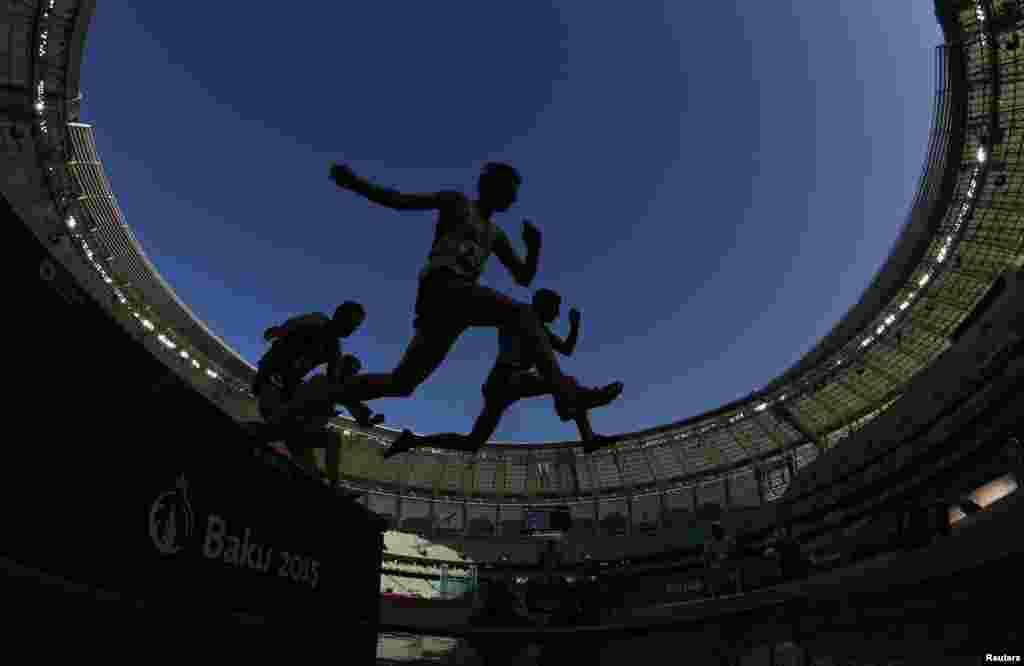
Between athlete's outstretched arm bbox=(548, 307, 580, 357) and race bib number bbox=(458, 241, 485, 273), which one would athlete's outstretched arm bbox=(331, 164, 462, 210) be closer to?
race bib number bbox=(458, 241, 485, 273)

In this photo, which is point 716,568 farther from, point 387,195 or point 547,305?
point 387,195

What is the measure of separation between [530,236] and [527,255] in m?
0.15

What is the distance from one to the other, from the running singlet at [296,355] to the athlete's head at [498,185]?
1849mm

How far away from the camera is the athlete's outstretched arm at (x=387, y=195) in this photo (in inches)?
133

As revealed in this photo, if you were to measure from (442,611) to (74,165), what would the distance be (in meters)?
20.0

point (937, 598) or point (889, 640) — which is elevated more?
point (937, 598)

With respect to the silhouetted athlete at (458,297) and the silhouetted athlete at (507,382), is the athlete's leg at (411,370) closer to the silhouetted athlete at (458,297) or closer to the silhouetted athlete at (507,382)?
the silhouetted athlete at (458,297)

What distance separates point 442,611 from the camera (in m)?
15.4

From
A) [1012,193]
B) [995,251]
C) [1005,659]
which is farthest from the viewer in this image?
[995,251]

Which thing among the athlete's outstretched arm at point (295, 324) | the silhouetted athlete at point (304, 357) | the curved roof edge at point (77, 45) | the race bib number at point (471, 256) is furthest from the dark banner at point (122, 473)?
the curved roof edge at point (77, 45)

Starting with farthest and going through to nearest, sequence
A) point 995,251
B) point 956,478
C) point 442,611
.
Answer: point 995,251
point 442,611
point 956,478

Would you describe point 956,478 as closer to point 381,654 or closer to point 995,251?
point 381,654

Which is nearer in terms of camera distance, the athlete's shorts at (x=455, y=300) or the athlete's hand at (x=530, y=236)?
the athlete's shorts at (x=455, y=300)

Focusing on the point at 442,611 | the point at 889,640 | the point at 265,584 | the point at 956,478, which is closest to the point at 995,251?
the point at 956,478
